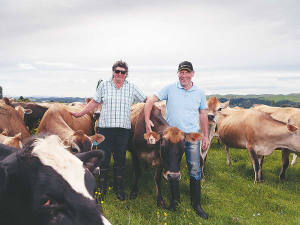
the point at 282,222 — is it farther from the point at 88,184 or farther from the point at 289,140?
the point at 88,184

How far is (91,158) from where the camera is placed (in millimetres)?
2674

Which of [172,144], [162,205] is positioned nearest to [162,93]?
[172,144]

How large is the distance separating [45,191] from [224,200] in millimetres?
5092

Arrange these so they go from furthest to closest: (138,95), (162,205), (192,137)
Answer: (138,95) → (162,205) → (192,137)

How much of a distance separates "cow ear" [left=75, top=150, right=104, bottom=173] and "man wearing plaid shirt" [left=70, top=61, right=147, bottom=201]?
2323 mm

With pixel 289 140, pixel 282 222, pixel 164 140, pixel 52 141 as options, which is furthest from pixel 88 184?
pixel 289 140

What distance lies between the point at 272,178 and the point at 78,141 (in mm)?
6474

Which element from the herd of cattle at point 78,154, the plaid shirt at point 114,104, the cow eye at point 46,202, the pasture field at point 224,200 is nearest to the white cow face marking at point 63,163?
the herd of cattle at point 78,154

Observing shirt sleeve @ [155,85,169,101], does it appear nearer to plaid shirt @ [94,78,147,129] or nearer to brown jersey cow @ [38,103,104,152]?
plaid shirt @ [94,78,147,129]

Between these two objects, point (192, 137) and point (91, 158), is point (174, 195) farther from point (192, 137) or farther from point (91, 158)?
point (91, 158)

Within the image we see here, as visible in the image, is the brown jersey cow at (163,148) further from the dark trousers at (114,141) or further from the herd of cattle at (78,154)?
the dark trousers at (114,141)

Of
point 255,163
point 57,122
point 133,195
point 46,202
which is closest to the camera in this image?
point 46,202

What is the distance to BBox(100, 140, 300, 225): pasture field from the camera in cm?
449

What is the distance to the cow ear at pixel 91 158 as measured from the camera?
259cm
